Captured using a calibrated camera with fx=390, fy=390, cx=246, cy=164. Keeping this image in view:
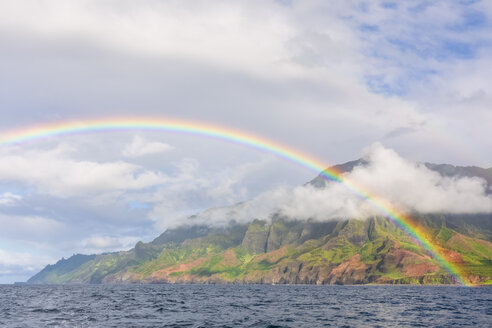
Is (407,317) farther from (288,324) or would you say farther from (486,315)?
(288,324)

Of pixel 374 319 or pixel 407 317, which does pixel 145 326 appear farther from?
pixel 407 317

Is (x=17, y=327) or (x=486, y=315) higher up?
(x=17, y=327)

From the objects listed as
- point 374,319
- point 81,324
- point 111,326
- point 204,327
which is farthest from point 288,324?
point 81,324

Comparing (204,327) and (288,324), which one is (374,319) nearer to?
(288,324)

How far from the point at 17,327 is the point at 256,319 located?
39.7m

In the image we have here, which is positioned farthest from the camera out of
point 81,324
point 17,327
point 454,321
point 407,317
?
point 407,317

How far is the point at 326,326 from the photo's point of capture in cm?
6244

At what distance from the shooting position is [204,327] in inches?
2421

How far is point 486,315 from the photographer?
3103 inches

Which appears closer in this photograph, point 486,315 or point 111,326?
point 111,326

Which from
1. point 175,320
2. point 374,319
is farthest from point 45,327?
point 374,319

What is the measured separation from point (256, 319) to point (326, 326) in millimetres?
15734

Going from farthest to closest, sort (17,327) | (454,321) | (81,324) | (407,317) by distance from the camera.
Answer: (407,317), (454,321), (81,324), (17,327)

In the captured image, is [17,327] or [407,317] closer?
[17,327]
